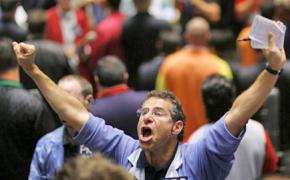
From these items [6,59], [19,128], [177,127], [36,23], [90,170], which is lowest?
[19,128]

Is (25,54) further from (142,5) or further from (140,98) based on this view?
(142,5)

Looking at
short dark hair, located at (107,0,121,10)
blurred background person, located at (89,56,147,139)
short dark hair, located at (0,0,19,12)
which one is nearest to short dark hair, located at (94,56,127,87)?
blurred background person, located at (89,56,147,139)

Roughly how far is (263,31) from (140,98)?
1920mm

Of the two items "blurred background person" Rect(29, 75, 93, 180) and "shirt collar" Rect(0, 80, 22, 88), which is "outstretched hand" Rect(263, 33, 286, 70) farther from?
"shirt collar" Rect(0, 80, 22, 88)

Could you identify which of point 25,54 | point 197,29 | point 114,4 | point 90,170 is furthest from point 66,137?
point 114,4

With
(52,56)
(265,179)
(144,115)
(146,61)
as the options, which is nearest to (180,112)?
(144,115)

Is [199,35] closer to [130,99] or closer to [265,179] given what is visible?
[130,99]

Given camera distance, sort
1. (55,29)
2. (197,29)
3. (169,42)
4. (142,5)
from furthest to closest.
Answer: (55,29), (142,5), (169,42), (197,29)

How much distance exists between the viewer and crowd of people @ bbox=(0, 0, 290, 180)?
429 cm

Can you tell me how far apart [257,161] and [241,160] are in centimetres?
12

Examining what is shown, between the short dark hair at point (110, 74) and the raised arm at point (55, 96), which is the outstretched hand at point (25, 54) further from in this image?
the short dark hair at point (110, 74)

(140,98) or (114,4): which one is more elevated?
(114,4)

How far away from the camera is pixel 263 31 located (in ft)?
13.6

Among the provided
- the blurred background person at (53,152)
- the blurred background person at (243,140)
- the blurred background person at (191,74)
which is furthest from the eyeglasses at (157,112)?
the blurred background person at (191,74)
